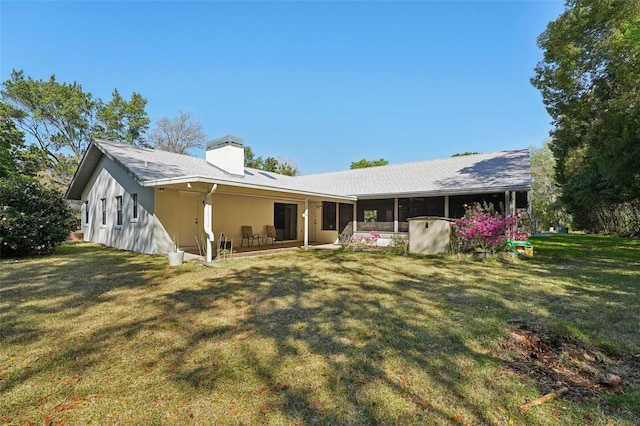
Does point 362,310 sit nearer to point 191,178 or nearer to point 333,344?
point 333,344

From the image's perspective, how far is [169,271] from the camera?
7398 mm

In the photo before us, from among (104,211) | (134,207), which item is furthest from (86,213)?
(134,207)

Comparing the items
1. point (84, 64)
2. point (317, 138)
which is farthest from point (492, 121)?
point (84, 64)

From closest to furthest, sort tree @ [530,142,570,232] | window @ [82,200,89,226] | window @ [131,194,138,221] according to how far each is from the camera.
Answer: window @ [131,194,138,221] → window @ [82,200,89,226] → tree @ [530,142,570,232]

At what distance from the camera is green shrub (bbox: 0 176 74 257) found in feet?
28.8

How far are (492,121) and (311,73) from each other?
31.8 ft

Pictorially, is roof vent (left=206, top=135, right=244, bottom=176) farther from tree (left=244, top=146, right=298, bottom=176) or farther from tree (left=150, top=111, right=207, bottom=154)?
tree (left=244, top=146, right=298, bottom=176)

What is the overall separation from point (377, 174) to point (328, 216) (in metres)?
3.81

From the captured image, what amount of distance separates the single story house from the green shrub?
1.92 metres

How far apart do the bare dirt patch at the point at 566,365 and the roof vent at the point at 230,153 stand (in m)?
10.9

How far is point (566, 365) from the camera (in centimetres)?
304

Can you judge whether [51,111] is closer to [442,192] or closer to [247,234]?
[247,234]

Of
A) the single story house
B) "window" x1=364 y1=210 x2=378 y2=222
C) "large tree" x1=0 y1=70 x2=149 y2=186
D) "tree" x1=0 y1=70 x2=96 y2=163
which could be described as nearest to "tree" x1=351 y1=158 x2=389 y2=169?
the single story house

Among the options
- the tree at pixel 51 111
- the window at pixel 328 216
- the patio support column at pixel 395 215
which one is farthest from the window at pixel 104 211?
the tree at pixel 51 111
